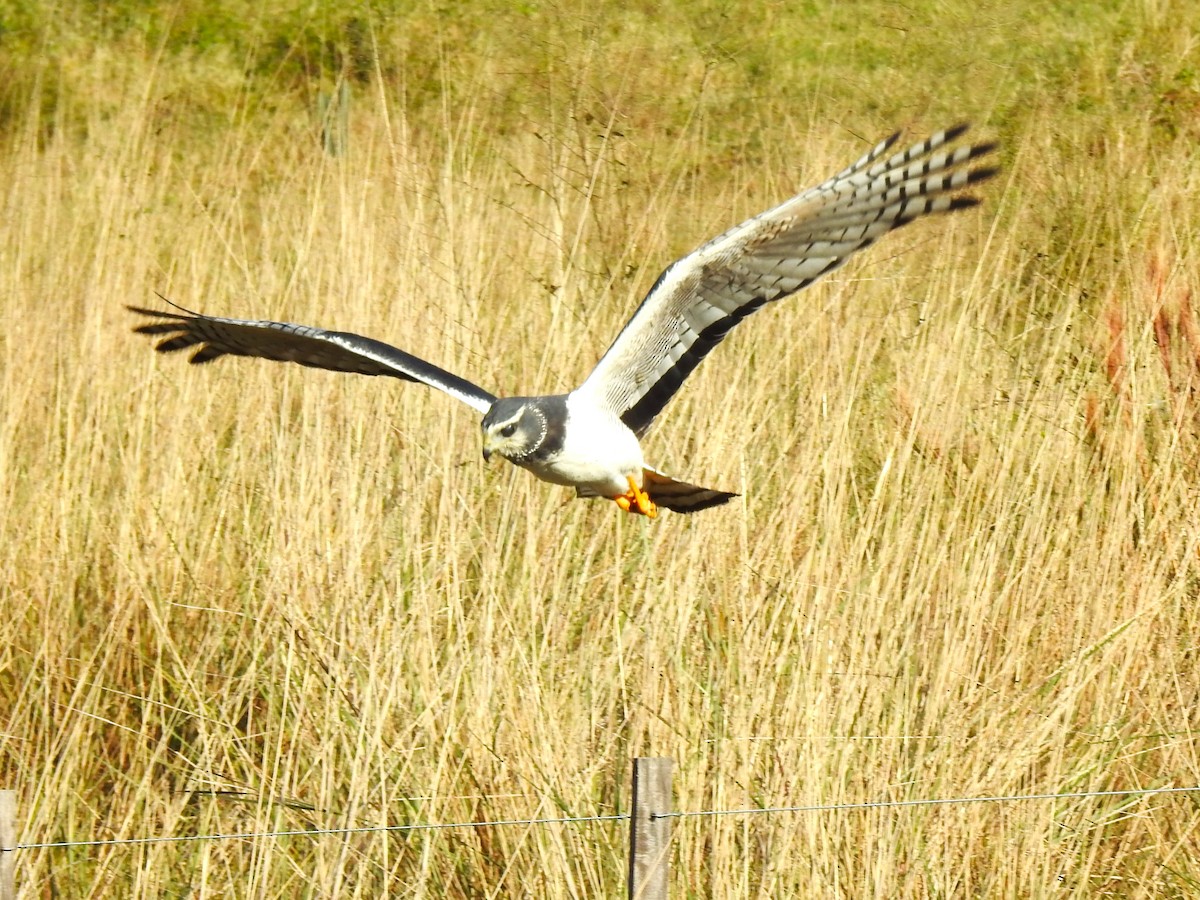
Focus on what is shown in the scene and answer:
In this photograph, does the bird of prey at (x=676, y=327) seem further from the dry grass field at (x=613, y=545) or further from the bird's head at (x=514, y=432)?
the dry grass field at (x=613, y=545)

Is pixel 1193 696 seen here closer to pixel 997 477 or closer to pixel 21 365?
pixel 997 477

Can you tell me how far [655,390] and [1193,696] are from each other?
1.41m

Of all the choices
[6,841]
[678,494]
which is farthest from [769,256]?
[6,841]

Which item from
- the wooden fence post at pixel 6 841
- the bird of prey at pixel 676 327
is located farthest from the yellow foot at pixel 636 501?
the wooden fence post at pixel 6 841

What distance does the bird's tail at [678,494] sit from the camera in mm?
3307

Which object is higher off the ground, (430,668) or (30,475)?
(30,475)

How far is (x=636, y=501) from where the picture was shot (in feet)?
11.0

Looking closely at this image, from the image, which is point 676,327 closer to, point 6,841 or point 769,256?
point 769,256

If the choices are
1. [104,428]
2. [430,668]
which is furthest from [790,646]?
[104,428]

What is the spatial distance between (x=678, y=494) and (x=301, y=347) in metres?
1.05

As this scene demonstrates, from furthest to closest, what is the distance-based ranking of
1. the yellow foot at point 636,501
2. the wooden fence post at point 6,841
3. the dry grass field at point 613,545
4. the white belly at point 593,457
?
the yellow foot at point 636,501
the white belly at point 593,457
the dry grass field at point 613,545
the wooden fence post at point 6,841

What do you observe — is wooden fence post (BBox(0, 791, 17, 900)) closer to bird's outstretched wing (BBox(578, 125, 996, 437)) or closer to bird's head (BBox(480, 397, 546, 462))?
bird's head (BBox(480, 397, 546, 462))

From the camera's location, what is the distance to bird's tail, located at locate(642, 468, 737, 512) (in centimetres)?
331

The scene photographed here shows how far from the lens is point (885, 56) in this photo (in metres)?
6.77
